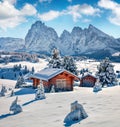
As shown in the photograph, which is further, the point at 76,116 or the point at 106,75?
the point at 106,75

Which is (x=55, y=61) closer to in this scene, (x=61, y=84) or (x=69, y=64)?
A: (x=69, y=64)

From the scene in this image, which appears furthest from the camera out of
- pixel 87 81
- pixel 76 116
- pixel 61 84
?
pixel 87 81

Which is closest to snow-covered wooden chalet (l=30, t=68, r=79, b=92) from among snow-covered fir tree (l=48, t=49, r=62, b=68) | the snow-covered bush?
snow-covered fir tree (l=48, t=49, r=62, b=68)

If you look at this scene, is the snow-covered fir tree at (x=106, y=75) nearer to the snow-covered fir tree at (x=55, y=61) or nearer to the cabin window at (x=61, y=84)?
the snow-covered fir tree at (x=55, y=61)

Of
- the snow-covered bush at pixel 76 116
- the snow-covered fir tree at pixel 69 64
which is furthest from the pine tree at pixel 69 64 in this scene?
the snow-covered bush at pixel 76 116

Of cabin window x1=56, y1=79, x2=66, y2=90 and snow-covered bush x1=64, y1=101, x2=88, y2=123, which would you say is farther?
cabin window x1=56, y1=79, x2=66, y2=90

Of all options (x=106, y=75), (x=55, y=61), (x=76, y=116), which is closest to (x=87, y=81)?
(x=106, y=75)

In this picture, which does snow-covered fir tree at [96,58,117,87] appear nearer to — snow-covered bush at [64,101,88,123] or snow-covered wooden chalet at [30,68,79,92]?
snow-covered wooden chalet at [30,68,79,92]

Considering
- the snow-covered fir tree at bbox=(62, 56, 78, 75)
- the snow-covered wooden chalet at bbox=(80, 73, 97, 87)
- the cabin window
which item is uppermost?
the snow-covered fir tree at bbox=(62, 56, 78, 75)

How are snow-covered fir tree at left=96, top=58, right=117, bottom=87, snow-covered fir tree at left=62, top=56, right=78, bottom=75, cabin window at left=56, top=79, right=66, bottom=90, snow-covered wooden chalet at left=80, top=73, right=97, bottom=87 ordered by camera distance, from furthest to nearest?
1. snow-covered fir tree at left=62, top=56, right=78, bottom=75
2. snow-covered wooden chalet at left=80, top=73, right=97, bottom=87
3. snow-covered fir tree at left=96, top=58, right=117, bottom=87
4. cabin window at left=56, top=79, right=66, bottom=90

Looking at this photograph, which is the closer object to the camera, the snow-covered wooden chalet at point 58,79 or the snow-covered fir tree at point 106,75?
the snow-covered wooden chalet at point 58,79

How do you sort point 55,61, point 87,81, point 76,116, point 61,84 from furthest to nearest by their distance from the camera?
point 55,61 → point 87,81 → point 61,84 → point 76,116

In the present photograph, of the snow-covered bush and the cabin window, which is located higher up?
the cabin window

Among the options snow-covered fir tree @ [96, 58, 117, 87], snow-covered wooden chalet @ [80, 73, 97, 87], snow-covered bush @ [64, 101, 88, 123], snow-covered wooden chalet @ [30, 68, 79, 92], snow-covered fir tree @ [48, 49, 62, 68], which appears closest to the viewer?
snow-covered bush @ [64, 101, 88, 123]
